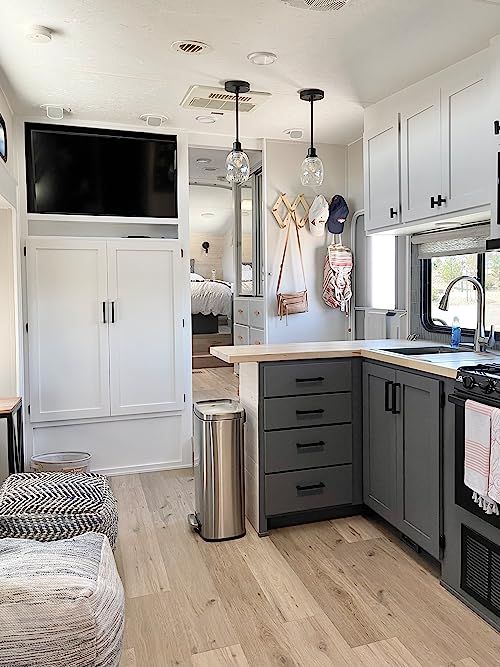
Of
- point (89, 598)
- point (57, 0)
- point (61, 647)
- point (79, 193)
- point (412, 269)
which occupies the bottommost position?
point (61, 647)

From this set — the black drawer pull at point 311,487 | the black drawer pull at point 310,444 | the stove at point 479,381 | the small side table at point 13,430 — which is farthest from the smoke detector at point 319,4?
the small side table at point 13,430

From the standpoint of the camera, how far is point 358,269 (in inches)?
195

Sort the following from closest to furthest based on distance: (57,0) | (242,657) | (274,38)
Answer: 1. (242,657)
2. (57,0)
3. (274,38)

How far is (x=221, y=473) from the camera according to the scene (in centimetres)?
316

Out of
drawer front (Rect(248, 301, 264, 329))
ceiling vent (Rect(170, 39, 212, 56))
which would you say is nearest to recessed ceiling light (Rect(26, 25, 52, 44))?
ceiling vent (Rect(170, 39, 212, 56))

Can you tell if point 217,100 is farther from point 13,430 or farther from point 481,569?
point 481,569

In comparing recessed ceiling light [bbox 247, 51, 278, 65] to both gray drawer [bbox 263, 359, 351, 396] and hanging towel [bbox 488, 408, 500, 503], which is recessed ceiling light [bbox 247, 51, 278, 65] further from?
hanging towel [bbox 488, 408, 500, 503]

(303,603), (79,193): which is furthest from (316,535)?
(79,193)

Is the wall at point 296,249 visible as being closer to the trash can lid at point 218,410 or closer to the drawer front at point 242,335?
the drawer front at point 242,335

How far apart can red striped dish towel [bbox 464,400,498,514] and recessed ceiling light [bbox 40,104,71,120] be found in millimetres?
3014

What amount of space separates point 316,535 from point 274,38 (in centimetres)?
249

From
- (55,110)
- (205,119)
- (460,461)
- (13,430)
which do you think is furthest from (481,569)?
(55,110)

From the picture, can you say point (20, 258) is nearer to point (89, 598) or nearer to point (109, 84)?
point (109, 84)

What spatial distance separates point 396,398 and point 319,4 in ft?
5.90
